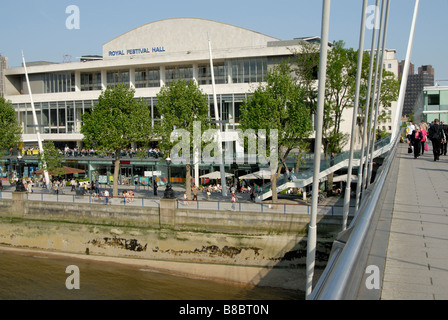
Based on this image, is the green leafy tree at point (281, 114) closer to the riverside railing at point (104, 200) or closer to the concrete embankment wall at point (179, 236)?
the concrete embankment wall at point (179, 236)

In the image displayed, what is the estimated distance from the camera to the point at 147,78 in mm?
55094

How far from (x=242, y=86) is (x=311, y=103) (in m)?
12.4

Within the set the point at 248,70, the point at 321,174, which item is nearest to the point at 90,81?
the point at 248,70

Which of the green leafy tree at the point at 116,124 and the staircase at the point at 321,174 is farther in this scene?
the green leafy tree at the point at 116,124

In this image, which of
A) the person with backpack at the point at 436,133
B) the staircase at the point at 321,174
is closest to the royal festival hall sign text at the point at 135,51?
the staircase at the point at 321,174

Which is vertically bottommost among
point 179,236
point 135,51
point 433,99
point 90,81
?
point 179,236

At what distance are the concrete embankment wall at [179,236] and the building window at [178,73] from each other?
25.3 metres

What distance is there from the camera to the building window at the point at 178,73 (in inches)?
2098

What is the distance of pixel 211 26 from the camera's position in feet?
174

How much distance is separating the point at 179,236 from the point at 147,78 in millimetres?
31411

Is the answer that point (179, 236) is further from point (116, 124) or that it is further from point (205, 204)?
point (116, 124)

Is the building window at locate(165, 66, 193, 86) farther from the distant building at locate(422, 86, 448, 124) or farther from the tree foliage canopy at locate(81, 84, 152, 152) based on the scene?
the distant building at locate(422, 86, 448, 124)

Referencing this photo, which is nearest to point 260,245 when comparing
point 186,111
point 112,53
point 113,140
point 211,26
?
point 186,111

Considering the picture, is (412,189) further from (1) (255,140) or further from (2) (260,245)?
(1) (255,140)
